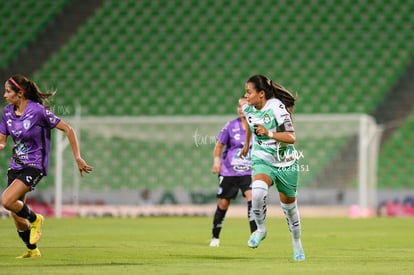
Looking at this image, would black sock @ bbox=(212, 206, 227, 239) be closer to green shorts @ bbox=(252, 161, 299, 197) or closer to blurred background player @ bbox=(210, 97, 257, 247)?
blurred background player @ bbox=(210, 97, 257, 247)

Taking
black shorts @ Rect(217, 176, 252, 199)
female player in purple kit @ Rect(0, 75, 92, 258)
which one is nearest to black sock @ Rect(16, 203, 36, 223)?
female player in purple kit @ Rect(0, 75, 92, 258)

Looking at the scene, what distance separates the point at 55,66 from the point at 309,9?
7477mm

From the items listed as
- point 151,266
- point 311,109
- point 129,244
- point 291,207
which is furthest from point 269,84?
point 311,109

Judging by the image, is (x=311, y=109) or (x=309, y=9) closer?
(x=311, y=109)

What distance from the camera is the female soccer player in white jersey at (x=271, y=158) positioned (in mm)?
8023

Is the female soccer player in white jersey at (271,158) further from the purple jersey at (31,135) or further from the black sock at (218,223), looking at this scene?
the black sock at (218,223)

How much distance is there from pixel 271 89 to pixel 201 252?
232 cm

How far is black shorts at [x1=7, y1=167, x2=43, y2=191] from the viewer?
8.44 meters

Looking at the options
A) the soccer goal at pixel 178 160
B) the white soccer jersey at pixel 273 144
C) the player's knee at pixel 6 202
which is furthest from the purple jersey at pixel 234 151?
the soccer goal at pixel 178 160

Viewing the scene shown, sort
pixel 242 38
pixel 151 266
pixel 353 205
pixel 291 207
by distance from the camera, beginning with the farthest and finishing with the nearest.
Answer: pixel 242 38
pixel 353 205
pixel 291 207
pixel 151 266

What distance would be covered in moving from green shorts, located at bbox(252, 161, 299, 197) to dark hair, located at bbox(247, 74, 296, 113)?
60 cm

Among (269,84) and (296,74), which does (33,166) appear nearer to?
(269,84)

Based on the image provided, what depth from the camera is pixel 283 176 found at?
26.4ft

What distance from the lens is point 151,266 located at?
298 inches
